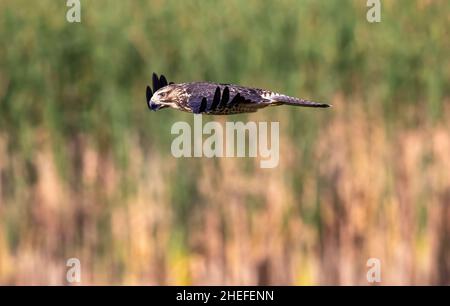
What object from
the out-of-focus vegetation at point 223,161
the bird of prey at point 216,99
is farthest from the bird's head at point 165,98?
the out-of-focus vegetation at point 223,161

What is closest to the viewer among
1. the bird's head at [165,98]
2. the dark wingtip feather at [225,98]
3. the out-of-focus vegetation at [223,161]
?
the dark wingtip feather at [225,98]

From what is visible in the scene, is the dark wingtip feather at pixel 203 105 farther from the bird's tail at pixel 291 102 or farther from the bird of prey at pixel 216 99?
the bird's tail at pixel 291 102

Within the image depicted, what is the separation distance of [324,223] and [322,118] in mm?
323

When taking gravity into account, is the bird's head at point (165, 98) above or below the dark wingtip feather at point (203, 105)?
above

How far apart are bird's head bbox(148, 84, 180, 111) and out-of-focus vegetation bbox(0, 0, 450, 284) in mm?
1234

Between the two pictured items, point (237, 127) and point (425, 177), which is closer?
point (237, 127)

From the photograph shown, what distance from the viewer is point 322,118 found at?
2838 millimetres

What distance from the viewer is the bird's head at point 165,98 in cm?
152

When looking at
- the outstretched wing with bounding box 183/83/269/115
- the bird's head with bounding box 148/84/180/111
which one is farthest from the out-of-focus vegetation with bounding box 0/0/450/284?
the outstretched wing with bounding box 183/83/269/115

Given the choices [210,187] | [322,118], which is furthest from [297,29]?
[210,187]

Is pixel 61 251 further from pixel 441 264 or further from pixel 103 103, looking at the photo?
pixel 441 264

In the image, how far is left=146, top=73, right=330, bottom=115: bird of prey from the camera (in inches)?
53.7

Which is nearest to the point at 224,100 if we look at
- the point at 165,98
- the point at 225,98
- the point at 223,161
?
the point at 225,98

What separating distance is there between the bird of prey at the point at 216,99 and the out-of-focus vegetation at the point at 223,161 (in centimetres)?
125
